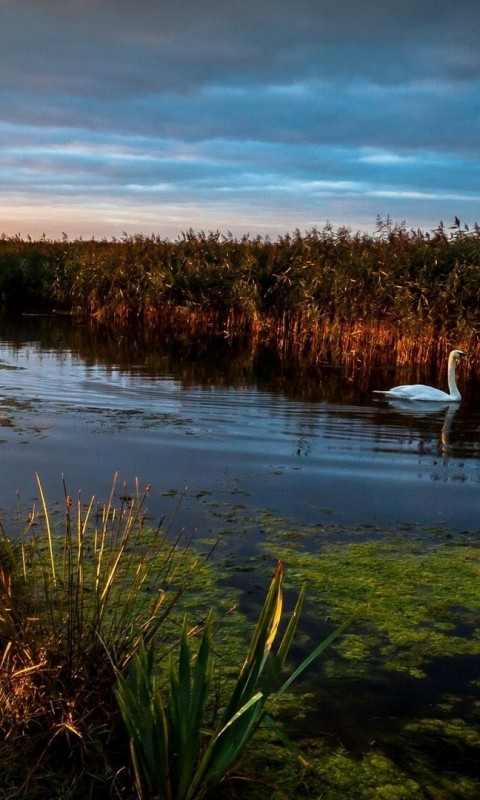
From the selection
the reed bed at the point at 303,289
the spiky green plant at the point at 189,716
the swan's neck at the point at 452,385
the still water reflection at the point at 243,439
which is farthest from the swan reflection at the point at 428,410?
the spiky green plant at the point at 189,716

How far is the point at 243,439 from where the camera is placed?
429 inches

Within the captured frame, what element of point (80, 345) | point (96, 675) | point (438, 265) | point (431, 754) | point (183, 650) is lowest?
point (431, 754)

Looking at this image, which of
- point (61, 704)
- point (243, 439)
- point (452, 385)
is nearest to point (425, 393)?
point (452, 385)

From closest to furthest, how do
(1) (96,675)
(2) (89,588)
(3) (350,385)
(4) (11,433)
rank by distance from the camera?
(1) (96,675) → (2) (89,588) → (4) (11,433) → (3) (350,385)

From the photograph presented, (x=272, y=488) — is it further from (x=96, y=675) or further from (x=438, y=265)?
(x=438, y=265)

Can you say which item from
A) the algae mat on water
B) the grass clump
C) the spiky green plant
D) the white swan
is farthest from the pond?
the grass clump

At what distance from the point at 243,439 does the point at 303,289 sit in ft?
36.9

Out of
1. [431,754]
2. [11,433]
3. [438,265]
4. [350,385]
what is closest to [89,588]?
[431,754]

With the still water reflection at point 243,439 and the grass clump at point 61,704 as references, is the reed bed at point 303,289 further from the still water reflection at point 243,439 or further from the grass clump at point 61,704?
the grass clump at point 61,704

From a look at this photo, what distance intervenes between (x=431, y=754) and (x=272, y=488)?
15.3ft

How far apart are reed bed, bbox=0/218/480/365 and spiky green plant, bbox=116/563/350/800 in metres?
17.0

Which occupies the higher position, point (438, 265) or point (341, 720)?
point (438, 265)

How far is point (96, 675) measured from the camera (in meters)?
3.36

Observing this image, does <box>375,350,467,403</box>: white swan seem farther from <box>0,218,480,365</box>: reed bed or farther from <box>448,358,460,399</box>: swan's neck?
<box>0,218,480,365</box>: reed bed
